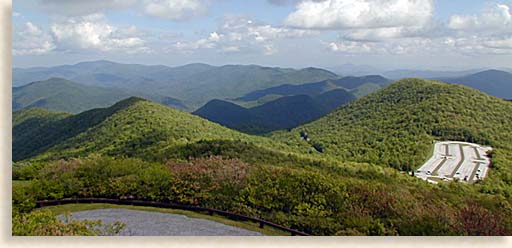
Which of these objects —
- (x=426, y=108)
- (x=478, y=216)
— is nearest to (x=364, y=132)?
(x=426, y=108)

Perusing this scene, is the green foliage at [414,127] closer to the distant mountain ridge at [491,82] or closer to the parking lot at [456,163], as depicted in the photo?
the parking lot at [456,163]

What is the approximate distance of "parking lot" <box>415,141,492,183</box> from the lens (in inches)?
842

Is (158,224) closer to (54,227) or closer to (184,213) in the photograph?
(184,213)

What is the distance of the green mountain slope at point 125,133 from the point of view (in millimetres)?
25828

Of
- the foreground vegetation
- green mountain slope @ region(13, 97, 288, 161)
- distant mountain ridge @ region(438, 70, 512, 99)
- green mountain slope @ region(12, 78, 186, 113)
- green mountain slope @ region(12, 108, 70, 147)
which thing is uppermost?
distant mountain ridge @ region(438, 70, 512, 99)

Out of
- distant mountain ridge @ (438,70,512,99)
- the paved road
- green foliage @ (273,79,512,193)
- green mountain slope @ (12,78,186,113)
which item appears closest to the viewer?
the paved road

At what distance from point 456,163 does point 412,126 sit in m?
9.67

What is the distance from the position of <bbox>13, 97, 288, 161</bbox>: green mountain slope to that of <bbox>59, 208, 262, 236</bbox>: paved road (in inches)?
489

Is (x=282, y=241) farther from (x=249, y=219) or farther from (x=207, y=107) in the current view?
(x=207, y=107)

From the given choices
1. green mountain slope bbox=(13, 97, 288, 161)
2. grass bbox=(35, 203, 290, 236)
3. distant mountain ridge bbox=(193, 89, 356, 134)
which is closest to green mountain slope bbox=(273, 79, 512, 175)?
green mountain slope bbox=(13, 97, 288, 161)

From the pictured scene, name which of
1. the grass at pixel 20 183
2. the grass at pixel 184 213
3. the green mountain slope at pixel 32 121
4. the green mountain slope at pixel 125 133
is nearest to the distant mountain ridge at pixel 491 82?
the green mountain slope at pixel 125 133

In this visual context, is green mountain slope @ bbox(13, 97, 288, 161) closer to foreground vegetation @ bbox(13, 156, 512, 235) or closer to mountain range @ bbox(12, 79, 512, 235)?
mountain range @ bbox(12, 79, 512, 235)

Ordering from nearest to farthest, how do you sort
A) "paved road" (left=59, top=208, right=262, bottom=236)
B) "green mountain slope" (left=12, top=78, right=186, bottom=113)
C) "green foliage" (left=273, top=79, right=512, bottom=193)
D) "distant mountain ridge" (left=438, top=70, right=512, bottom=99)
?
"paved road" (left=59, top=208, right=262, bottom=236) < "green foliage" (left=273, top=79, right=512, bottom=193) < "green mountain slope" (left=12, top=78, right=186, bottom=113) < "distant mountain ridge" (left=438, top=70, right=512, bottom=99)

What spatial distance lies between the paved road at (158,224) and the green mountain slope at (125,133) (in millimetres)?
12424
